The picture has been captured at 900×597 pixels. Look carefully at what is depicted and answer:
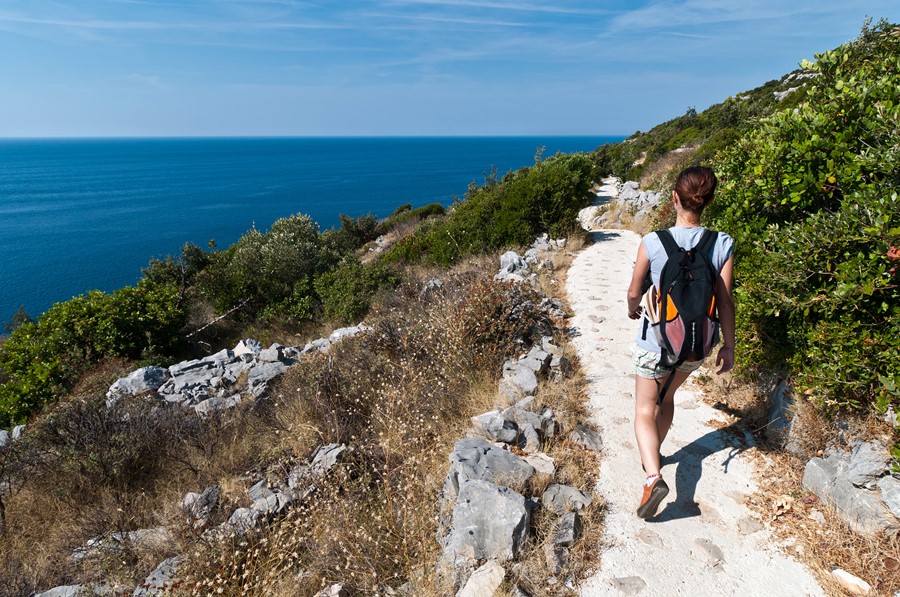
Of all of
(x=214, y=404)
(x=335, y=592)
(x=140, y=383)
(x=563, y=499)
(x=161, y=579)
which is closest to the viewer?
(x=335, y=592)

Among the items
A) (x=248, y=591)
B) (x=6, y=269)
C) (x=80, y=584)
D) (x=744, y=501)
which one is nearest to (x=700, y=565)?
(x=744, y=501)

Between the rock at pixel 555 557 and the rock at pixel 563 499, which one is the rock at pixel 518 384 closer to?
the rock at pixel 563 499

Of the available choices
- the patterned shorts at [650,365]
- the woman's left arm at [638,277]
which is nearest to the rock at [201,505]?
the patterned shorts at [650,365]

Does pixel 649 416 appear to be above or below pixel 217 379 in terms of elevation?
above

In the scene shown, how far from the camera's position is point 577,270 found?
34.4 feet

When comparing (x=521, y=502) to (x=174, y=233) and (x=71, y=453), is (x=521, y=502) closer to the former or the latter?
(x=71, y=453)

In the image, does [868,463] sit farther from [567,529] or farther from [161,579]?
[161,579]

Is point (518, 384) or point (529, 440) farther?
point (518, 384)

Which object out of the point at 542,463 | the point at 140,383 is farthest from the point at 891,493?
the point at 140,383

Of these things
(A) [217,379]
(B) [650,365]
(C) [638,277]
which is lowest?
(A) [217,379]

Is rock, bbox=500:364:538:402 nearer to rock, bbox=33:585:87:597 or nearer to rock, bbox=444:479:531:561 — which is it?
rock, bbox=444:479:531:561

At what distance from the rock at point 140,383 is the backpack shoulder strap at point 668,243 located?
10.2m

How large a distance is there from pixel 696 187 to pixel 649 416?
69.0 inches

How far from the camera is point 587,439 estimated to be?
14.8ft
